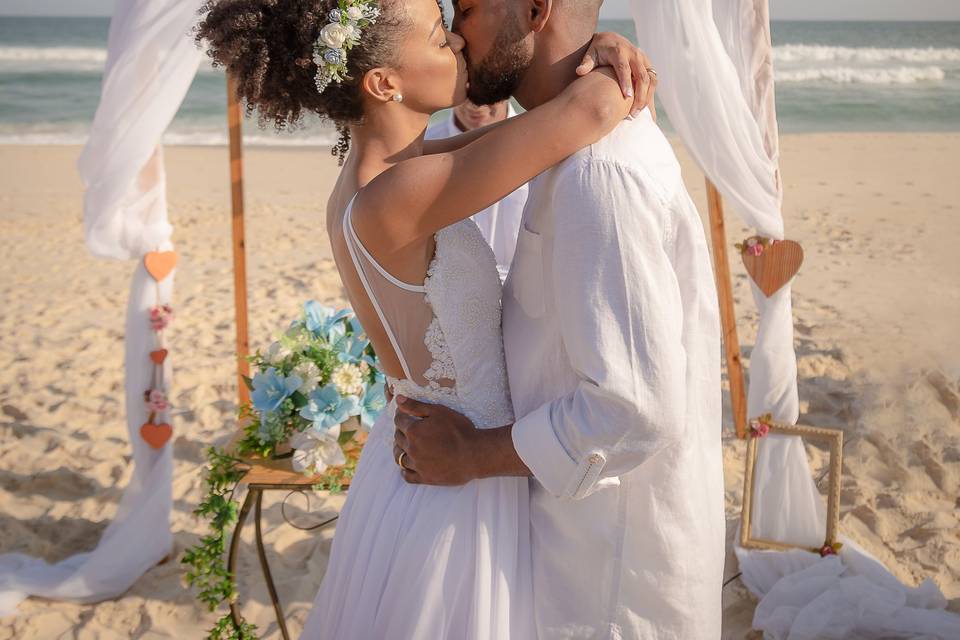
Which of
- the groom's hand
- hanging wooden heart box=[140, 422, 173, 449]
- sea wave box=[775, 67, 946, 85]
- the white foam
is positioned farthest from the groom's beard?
the white foam

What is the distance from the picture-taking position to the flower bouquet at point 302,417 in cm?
293

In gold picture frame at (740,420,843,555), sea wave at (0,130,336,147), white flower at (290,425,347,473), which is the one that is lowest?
sea wave at (0,130,336,147)

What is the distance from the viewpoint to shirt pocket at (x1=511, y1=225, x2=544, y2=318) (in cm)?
171

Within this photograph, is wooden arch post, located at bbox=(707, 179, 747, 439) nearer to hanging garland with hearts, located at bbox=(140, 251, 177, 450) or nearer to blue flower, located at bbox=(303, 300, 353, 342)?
blue flower, located at bbox=(303, 300, 353, 342)

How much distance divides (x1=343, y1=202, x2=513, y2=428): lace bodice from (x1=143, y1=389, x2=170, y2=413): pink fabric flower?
2256 mm

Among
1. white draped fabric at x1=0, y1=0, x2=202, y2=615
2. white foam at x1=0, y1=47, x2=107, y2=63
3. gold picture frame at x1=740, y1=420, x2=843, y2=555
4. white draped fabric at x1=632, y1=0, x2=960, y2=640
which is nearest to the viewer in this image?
white draped fabric at x1=632, y1=0, x2=960, y2=640

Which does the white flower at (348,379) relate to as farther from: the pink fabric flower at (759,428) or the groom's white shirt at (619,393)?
the pink fabric flower at (759,428)

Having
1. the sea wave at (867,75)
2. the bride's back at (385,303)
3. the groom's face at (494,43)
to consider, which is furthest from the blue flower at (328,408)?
the sea wave at (867,75)

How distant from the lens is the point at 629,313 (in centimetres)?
148

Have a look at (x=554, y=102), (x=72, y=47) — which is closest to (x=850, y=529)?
(x=554, y=102)

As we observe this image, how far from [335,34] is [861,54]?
90.3 feet

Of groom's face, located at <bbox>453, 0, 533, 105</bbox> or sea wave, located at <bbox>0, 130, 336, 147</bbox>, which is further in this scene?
sea wave, located at <bbox>0, 130, 336, 147</bbox>

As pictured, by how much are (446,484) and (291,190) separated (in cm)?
1199

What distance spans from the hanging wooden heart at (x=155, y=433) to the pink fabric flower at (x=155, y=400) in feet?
0.22
